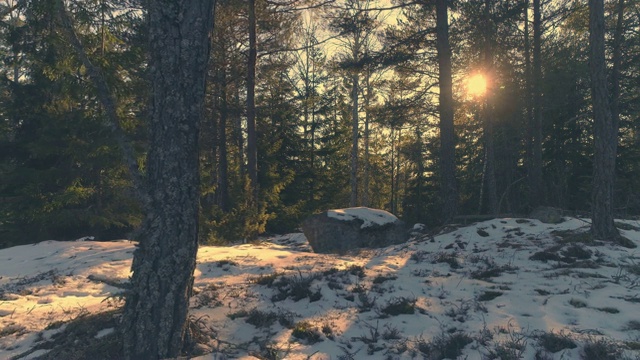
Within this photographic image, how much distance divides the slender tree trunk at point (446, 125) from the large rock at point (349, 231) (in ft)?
5.60

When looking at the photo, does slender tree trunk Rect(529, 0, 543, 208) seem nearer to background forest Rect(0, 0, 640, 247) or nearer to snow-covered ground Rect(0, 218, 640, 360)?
background forest Rect(0, 0, 640, 247)

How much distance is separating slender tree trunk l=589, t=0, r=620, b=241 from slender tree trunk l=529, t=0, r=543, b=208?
7.95m

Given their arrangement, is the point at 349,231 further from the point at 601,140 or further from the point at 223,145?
the point at 223,145

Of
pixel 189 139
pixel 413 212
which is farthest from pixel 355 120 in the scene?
pixel 189 139

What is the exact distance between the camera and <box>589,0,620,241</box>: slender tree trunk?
7.62 metres

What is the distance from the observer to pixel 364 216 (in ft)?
37.1

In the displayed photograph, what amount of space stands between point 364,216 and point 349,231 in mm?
805

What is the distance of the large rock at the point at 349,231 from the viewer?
1070 cm

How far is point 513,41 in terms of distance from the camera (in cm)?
1501

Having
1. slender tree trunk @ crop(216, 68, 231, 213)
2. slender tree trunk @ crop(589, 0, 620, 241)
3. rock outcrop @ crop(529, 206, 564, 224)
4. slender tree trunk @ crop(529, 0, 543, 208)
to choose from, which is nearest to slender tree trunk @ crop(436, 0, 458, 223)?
rock outcrop @ crop(529, 206, 564, 224)

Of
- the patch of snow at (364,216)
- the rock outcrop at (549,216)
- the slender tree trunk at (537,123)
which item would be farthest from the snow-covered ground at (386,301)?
the slender tree trunk at (537,123)

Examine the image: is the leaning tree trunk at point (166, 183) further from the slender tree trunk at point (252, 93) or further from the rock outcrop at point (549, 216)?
the rock outcrop at point (549, 216)

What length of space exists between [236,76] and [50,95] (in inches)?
254

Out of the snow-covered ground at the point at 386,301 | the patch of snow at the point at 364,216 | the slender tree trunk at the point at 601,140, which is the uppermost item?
the slender tree trunk at the point at 601,140
